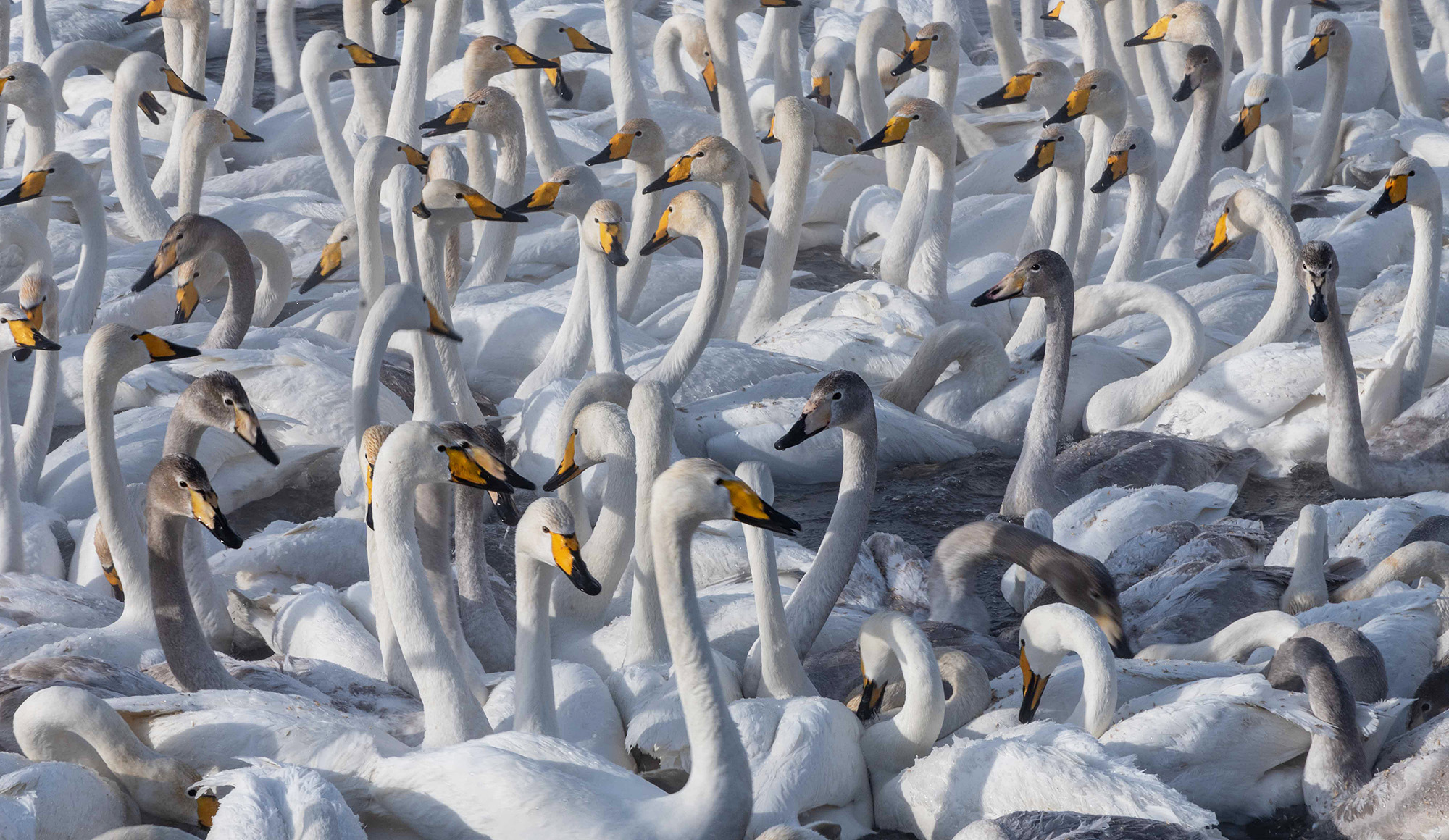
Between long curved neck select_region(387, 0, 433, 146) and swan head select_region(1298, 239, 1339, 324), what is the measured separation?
5.11 metres

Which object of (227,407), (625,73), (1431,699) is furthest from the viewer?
(625,73)

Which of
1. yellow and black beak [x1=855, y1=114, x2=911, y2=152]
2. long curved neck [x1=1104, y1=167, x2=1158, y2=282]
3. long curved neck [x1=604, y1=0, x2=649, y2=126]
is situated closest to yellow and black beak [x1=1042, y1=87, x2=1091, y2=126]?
long curved neck [x1=1104, y1=167, x2=1158, y2=282]

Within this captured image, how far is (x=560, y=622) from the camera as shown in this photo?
577cm

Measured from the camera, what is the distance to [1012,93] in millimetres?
10805

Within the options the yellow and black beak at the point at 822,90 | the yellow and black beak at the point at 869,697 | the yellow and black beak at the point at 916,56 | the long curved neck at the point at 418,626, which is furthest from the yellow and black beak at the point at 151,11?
the yellow and black beak at the point at 869,697

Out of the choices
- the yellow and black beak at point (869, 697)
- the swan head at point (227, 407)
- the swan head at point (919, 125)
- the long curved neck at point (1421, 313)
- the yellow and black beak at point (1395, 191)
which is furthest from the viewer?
the swan head at point (919, 125)

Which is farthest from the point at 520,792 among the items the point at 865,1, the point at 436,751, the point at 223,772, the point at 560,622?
the point at 865,1

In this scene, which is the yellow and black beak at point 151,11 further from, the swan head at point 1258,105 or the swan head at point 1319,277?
the swan head at point 1319,277

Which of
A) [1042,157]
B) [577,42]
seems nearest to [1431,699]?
[1042,157]

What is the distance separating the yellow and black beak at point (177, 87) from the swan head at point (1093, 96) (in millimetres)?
4816

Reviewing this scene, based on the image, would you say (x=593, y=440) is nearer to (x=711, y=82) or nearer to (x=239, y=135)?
(x=239, y=135)

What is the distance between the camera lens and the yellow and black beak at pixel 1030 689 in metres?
4.98

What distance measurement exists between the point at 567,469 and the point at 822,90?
706cm

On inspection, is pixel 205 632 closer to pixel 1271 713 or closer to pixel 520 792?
pixel 520 792
